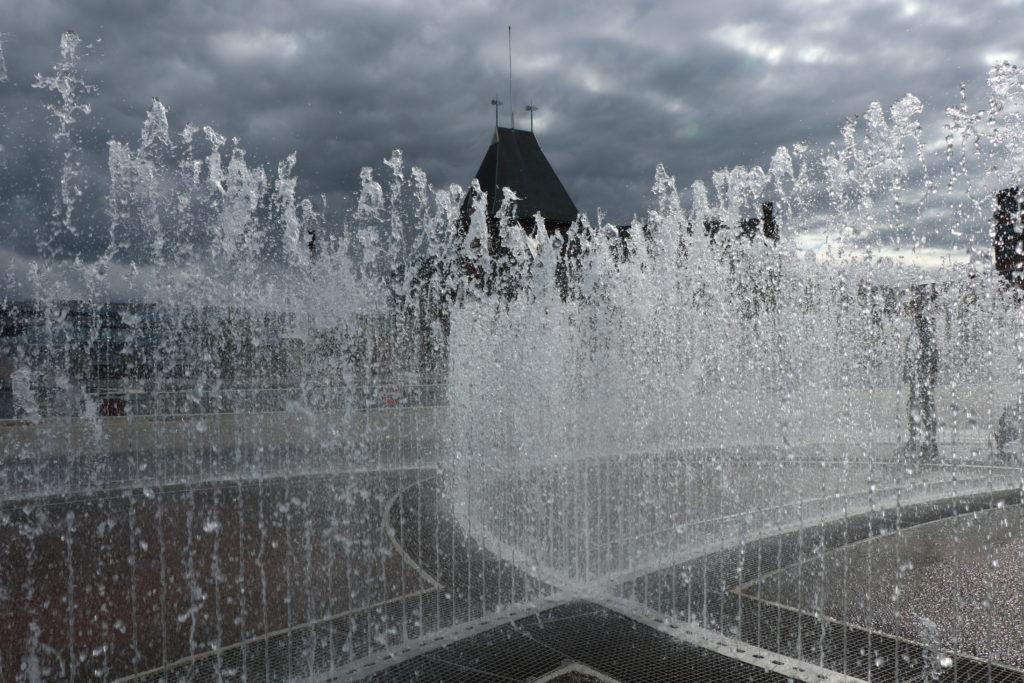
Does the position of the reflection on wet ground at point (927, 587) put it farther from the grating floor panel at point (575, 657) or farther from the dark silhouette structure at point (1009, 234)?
the dark silhouette structure at point (1009, 234)

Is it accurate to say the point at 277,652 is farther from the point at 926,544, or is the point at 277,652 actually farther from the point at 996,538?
the point at 996,538

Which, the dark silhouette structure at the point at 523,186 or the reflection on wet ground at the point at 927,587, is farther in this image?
the dark silhouette structure at the point at 523,186

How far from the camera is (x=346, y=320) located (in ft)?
68.9

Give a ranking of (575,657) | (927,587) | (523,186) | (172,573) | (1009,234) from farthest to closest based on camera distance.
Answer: (523,186), (1009,234), (172,573), (927,587), (575,657)

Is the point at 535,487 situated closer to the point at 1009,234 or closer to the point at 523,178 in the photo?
the point at 1009,234

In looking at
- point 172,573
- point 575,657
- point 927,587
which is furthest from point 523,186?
point 575,657

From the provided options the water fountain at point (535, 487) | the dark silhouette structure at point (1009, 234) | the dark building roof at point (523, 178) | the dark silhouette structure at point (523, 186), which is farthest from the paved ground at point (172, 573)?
the dark building roof at point (523, 178)

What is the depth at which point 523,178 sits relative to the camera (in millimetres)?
50281

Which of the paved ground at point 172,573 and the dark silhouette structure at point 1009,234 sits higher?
the dark silhouette structure at point 1009,234

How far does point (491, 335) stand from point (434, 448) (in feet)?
10.8

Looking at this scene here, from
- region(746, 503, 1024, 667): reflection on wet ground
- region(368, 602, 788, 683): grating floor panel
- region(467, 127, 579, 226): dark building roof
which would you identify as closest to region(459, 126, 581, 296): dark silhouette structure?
region(467, 127, 579, 226): dark building roof

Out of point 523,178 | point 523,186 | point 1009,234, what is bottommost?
point 1009,234

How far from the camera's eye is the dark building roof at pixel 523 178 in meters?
49.3

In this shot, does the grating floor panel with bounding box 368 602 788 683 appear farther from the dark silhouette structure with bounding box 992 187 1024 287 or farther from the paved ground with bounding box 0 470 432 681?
the dark silhouette structure with bounding box 992 187 1024 287
